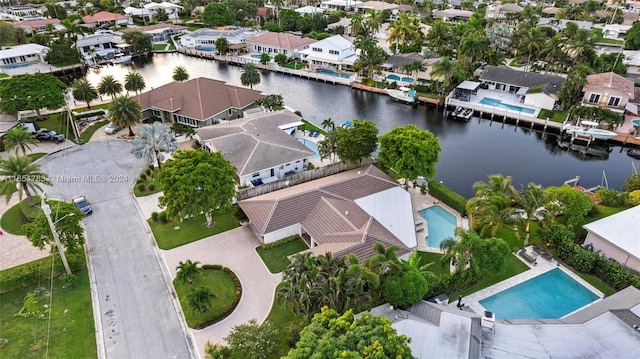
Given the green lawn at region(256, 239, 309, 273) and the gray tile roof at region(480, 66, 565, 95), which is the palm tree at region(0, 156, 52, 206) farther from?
the gray tile roof at region(480, 66, 565, 95)

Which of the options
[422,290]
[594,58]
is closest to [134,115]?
[422,290]

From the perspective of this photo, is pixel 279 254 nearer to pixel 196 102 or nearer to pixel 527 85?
pixel 196 102

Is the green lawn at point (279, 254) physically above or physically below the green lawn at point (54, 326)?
above

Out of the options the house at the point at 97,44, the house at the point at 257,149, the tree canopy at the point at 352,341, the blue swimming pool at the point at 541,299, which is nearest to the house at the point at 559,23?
the house at the point at 257,149

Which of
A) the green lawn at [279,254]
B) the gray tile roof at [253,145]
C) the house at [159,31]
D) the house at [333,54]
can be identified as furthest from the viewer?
the house at [159,31]

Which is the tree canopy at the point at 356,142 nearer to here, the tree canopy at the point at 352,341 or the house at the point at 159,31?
the tree canopy at the point at 352,341

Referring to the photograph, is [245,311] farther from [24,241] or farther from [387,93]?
[387,93]

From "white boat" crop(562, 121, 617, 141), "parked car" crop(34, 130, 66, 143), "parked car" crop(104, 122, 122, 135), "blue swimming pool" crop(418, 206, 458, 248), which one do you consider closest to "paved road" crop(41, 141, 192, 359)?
"parked car" crop(34, 130, 66, 143)
